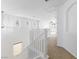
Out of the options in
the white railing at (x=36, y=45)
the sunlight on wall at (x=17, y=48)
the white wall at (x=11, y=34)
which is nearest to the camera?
the white wall at (x=11, y=34)

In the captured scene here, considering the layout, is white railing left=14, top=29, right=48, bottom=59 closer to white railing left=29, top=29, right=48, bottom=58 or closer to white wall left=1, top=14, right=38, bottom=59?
white railing left=29, top=29, right=48, bottom=58

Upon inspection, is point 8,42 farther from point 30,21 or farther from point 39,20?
point 39,20

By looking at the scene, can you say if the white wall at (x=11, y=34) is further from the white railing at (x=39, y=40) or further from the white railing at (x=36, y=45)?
the white railing at (x=39, y=40)

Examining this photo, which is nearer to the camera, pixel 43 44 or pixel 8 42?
pixel 8 42

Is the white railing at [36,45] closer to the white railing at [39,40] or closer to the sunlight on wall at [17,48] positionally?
the white railing at [39,40]

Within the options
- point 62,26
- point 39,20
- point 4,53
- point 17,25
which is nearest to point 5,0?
point 17,25

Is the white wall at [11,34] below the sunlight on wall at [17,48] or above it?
above

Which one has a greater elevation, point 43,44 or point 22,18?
point 22,18

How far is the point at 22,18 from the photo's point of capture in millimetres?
1866

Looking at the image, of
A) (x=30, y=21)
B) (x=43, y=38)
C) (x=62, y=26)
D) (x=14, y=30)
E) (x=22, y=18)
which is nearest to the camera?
(x=14, y=30)

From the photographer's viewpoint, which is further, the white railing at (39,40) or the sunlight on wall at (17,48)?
the white railing at (39,40)

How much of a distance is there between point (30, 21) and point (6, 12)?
76cm

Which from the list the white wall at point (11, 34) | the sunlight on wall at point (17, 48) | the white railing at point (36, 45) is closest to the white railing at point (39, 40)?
the white railing at point (36, 45)

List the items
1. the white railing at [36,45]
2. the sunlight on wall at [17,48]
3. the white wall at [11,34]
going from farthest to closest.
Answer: the white railing at [36,45]
the sunlight on wall at [17,48]
the white wall at [11,34]
